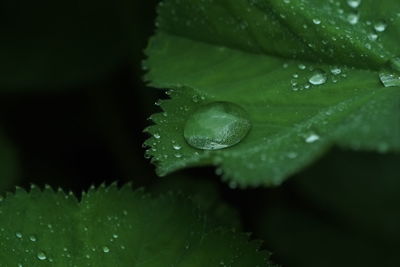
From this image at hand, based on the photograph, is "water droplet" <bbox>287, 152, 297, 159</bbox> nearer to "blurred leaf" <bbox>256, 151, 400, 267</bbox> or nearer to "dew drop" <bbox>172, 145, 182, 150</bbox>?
"dew drop" <bbox>172, 145, 182, 150</bbox>

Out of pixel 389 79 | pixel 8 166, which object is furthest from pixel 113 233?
pixel 8 166

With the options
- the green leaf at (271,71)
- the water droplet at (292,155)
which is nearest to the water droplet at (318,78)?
the green leaf at (271,71)

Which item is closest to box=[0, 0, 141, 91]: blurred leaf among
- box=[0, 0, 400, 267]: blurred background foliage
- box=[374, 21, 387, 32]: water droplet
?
box=[0, 0, 400, 267]: blurred background foliage

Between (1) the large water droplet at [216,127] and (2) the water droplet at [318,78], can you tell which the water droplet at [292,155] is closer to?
(1) the large water droplet at [216,127]

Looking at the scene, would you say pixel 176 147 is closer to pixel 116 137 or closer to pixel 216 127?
pixel 216 127

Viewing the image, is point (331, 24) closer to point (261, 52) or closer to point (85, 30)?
point (261, 52)
